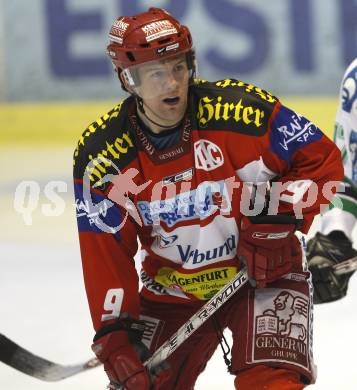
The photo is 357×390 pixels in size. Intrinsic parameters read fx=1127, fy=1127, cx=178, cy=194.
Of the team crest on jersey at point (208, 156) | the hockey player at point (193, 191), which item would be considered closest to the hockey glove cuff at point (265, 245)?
the hockey player at point (193, 191)

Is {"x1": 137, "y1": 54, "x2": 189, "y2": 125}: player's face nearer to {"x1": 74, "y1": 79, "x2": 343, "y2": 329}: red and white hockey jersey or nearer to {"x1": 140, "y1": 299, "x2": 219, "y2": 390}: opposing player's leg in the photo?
{"x1": 74, "y1": 79, "x2": 343, "y2": 329}: red and white hockey jersey

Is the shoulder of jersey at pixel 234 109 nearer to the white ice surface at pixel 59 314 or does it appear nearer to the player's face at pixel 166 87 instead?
the player's face at pixel 166 87

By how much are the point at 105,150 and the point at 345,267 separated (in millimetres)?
1067

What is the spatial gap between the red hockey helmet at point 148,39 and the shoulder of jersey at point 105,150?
0.16 meters

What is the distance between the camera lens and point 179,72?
2.89 metres

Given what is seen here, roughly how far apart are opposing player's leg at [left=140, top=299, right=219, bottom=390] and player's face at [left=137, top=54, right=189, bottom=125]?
57cm

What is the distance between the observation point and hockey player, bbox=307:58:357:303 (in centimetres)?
357

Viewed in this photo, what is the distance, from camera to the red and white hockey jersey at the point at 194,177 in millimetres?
2900

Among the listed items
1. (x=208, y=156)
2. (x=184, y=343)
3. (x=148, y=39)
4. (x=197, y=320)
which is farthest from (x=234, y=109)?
(x=184, y=343)

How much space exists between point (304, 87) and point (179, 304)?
170 inches

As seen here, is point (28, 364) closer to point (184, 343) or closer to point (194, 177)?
point (184, 343)

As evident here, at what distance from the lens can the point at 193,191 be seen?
2932mm

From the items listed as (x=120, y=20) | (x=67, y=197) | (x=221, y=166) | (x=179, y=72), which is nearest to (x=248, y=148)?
(x=221, y=166)

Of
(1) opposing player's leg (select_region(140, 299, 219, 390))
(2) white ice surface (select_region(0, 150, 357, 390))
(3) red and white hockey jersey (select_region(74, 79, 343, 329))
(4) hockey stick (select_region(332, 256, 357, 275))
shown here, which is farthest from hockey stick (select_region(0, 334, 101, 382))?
(4) hockey stick (select_region(332, 256, 357, 275))
